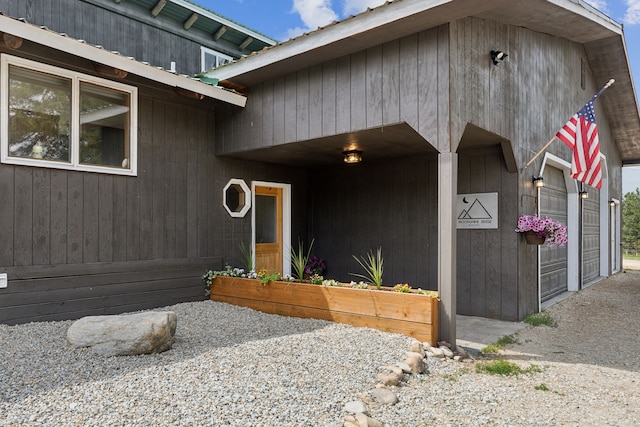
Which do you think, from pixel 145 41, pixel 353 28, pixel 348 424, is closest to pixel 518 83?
pixel 353 28

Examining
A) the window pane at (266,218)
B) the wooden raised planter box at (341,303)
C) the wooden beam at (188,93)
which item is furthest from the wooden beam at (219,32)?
the wooden raised planter box at (341,303)

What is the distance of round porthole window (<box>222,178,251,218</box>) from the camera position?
6.16 meters

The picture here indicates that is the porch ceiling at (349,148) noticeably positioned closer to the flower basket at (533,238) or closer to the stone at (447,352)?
the flower basket at (533,238)

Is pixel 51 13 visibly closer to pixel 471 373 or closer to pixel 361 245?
pixel 361 245

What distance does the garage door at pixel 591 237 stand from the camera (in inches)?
338

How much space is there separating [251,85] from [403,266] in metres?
3.39

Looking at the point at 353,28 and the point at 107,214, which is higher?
the point at 353,28

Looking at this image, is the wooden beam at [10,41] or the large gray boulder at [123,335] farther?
the wooden beam at [10,41]

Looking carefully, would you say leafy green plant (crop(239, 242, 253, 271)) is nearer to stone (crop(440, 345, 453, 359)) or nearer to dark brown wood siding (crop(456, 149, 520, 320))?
dark brown wood siding (crop(456, 149, 520, 320))

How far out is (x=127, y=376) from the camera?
2.81 metres

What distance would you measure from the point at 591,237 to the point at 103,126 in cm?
971

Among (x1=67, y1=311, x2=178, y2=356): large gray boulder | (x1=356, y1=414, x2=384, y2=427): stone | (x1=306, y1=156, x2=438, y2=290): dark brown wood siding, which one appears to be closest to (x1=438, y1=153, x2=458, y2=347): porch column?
(x1=356, y1=414, x2=384, y2=427): stone

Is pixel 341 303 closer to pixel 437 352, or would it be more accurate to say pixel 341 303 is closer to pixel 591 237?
pixel 437 352

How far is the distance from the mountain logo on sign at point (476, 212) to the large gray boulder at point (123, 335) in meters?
4.09
